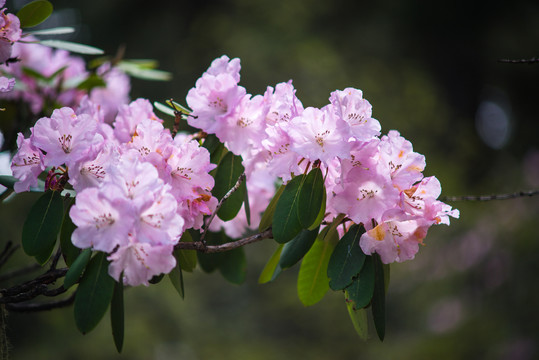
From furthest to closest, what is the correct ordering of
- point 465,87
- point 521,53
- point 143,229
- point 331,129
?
point 465,87, point 521,53, point 331,129, point 143,229

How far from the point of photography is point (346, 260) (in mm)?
938

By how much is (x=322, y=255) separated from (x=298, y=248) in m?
0.06

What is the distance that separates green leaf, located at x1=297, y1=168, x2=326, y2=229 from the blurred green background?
1.99 m

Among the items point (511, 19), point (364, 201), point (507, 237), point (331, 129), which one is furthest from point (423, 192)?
point (511, 19)

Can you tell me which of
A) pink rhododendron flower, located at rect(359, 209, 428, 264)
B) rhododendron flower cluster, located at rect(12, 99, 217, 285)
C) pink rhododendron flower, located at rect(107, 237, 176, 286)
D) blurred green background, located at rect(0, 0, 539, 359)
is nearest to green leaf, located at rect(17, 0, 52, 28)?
rhododendron flower cluster, located at rect(12, 99, 217, 285)

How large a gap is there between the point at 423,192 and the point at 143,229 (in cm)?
54

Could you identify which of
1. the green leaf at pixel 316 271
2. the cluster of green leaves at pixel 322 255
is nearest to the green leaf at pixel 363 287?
the cluster of green leaves at pixel 322 255

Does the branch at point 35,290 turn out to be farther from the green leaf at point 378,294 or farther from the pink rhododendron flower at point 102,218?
the green leaf at point 378,294

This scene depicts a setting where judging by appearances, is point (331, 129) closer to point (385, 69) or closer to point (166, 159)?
point (166, 159)

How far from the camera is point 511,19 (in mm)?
5766

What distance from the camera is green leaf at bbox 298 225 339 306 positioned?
1.04 m

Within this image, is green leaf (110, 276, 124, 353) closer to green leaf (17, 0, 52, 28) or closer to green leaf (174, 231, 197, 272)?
green leaf (174, 231, 197, 272)

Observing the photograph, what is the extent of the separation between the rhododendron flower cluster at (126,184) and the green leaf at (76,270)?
0.06 metres

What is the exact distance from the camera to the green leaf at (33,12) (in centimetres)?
115
